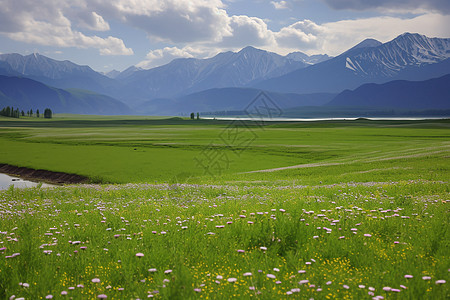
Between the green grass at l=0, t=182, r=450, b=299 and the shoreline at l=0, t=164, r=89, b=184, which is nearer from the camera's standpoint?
the green grass at l=0, t=182, r=450, b=299

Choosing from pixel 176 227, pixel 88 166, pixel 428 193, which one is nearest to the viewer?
pixel 176 227

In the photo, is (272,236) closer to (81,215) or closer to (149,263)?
(149,263)

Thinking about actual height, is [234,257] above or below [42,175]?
above

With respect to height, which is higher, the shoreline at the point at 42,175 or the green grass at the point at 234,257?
the green grass at the point at 234,257

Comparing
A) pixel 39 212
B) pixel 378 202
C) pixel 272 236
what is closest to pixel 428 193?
pixel 378 202

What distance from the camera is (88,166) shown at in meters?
52.8

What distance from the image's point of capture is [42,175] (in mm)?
50031

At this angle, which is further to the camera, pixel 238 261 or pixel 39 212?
pixel 39 212

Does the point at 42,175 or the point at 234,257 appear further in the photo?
the point at 42,175

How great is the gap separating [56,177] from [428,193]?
4692 cm

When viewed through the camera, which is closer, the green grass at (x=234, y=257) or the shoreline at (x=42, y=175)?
the green grass at (x=234, y=257)

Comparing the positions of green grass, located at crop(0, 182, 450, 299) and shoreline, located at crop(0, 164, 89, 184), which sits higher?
green grass, located at crop(0, 182, 450, 299)

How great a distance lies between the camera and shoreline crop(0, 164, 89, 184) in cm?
4581

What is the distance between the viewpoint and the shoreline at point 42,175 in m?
45.8
